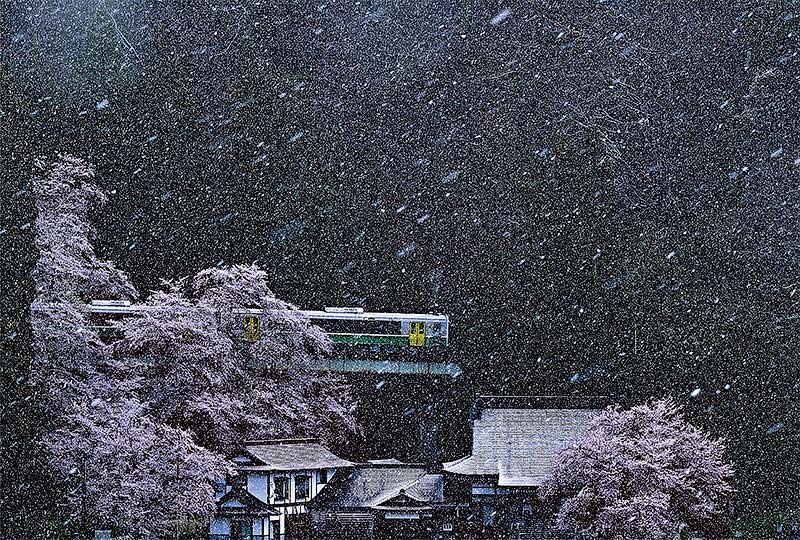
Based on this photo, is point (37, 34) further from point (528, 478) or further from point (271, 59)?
point (528, 478)

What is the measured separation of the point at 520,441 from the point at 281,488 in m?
1.58

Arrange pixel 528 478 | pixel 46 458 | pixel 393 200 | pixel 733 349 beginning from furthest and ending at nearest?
pixel 393 200 < pixel 733 349 < pixel 528 478 < pixel 46 458

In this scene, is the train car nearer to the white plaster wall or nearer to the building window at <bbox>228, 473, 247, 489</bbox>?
the building window at <bbox>228, 473, 247, 489</bbox>

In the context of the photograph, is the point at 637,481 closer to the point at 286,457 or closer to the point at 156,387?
the point at 286,457

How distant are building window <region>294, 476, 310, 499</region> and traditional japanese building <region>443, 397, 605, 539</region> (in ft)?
2.84

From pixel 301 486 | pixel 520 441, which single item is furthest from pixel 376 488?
pixel 520 441

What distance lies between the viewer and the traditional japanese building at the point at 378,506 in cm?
514

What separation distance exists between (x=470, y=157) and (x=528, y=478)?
141 inches

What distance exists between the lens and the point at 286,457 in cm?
552

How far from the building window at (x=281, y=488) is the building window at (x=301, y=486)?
0.19ft

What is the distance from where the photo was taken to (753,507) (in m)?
5.92

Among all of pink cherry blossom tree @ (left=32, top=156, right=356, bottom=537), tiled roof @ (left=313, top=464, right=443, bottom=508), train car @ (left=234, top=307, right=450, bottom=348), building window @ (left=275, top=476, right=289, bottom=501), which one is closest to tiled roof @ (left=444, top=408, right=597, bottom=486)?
tiled roof @ (left=313, top=464, right=443, bottom=508)

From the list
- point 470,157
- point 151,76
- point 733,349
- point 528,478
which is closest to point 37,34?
point 151,76

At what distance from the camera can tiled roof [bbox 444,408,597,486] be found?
17.9ft
